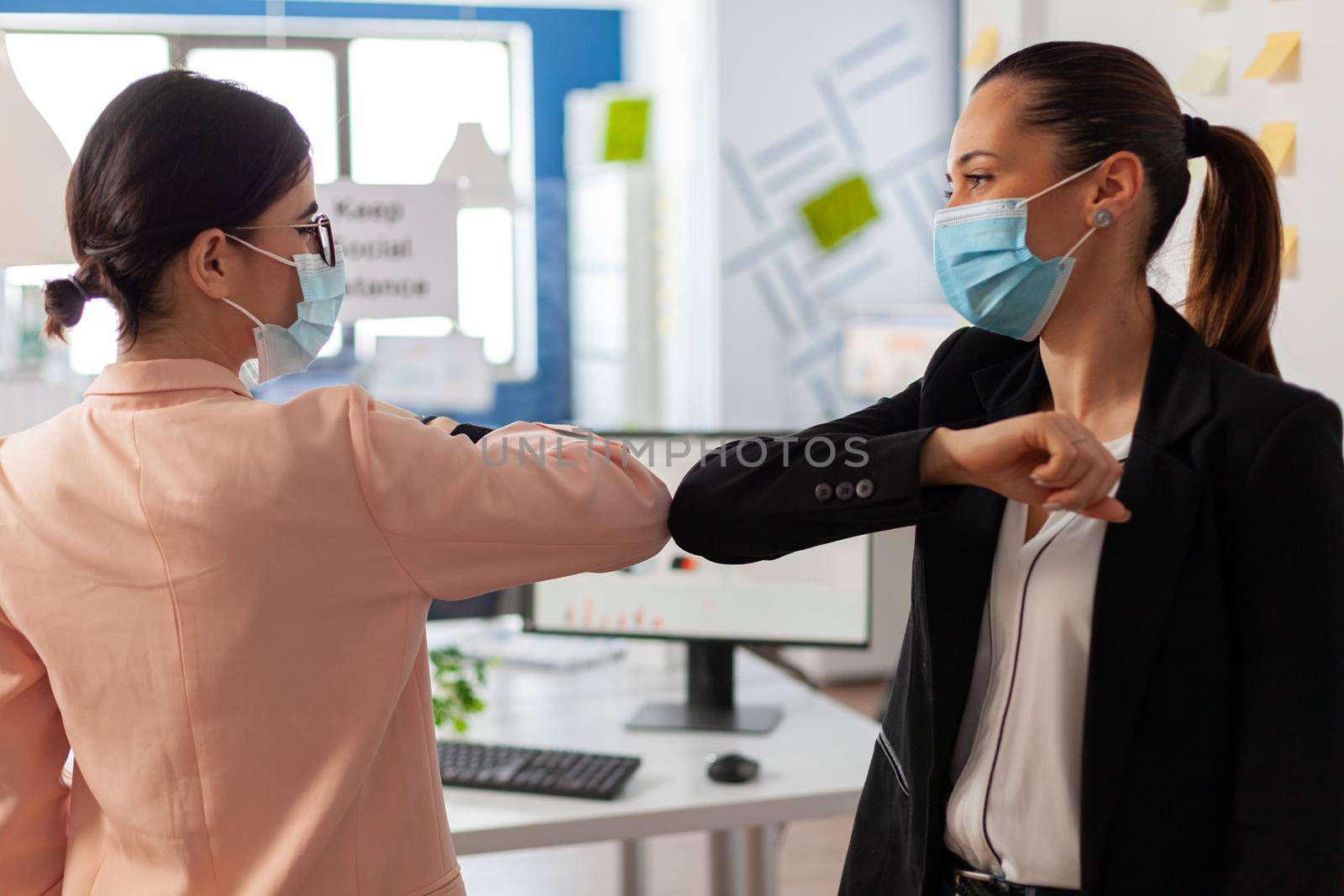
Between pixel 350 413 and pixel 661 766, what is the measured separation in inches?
47.2

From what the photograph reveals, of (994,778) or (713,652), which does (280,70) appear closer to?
(713,652)

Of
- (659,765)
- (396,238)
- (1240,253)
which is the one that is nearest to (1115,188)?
(1240,253)

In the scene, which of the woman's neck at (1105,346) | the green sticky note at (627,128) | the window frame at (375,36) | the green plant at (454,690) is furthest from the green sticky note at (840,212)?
the woman's neck at (1105,346)

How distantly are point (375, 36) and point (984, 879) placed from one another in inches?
226

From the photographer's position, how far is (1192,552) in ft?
3.35

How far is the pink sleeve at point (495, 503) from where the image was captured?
104cm

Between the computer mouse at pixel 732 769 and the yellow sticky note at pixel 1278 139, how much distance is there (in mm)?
1179

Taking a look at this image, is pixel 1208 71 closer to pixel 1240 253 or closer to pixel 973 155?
pixel 1240 253

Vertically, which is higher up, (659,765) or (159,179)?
(159,179)

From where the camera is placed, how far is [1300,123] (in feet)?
5.31

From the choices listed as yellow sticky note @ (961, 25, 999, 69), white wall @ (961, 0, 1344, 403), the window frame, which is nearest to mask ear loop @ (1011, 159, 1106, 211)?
white wall @ (961, 0, 1344, 403)

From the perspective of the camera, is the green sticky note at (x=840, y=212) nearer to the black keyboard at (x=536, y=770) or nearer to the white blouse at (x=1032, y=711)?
the black keyboard at (x=536, y=770)

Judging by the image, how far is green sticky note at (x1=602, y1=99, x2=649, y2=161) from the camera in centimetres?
563

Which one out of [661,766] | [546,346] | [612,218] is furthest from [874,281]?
[661,766]
